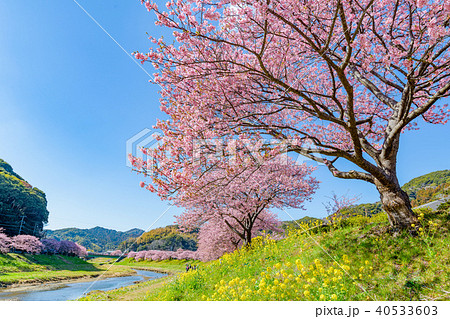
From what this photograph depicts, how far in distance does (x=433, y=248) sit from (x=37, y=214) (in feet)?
238

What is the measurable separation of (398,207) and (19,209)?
229 feet

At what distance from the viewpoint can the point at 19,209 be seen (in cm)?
5334

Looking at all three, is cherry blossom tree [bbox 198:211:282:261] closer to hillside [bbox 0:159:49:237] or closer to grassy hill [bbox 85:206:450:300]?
grassy hill [bbox 85:206:450:300]

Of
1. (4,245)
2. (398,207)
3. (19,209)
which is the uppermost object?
(19,209)

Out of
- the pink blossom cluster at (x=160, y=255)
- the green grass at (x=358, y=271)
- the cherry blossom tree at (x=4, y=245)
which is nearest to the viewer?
the green grass at (x=358, y=271)

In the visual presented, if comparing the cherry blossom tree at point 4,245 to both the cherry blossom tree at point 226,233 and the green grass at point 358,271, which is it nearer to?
the cherry blossom tree at point 226,233

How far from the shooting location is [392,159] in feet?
21.9

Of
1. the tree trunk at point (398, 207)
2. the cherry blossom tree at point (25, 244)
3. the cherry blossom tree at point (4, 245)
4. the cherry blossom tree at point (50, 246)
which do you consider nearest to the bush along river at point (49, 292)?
the tree trunk at point (398, 207)

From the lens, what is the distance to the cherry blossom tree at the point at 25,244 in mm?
43044

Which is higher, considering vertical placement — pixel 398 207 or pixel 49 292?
pixel 398 207

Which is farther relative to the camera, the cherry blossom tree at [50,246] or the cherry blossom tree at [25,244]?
the cherry blossom tree at [50,246]

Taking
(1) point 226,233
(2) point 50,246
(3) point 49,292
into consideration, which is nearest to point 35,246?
(2) point 50,246

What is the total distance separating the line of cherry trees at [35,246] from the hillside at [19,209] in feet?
16.0

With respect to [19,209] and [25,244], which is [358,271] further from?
[19,209]
